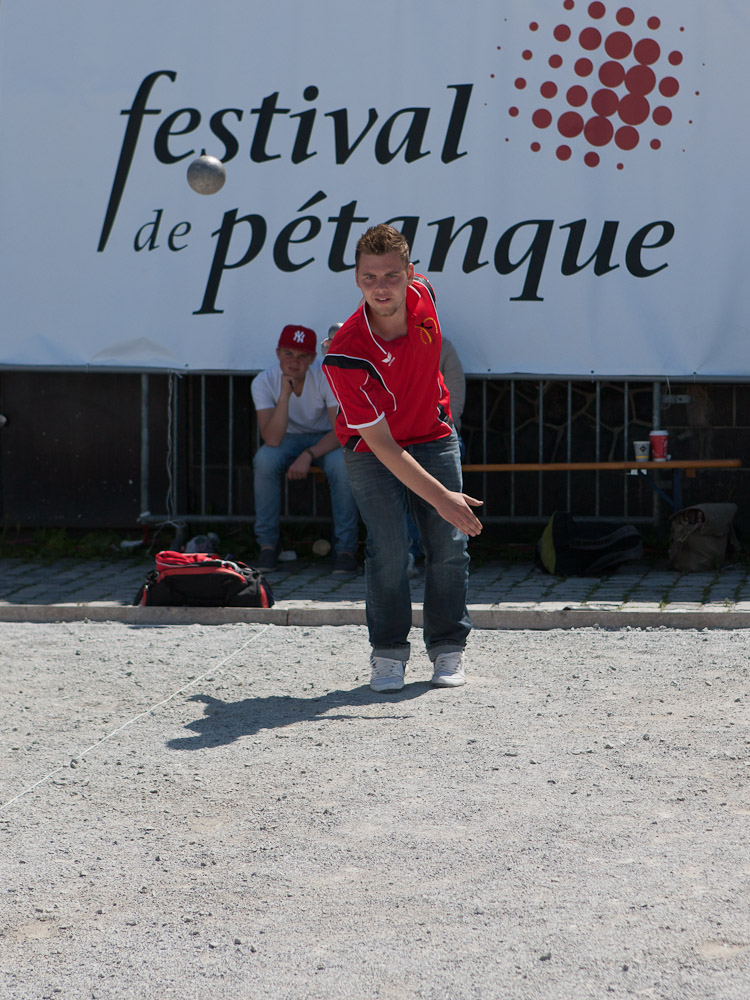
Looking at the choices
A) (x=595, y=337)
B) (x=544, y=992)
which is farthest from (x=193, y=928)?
(x=595, y=337)

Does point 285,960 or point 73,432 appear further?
point 73,432

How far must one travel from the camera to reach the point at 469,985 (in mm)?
2545

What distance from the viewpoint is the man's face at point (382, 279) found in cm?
467

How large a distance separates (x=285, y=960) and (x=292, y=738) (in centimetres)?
172

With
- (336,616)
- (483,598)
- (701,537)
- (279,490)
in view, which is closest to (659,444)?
(701,537)

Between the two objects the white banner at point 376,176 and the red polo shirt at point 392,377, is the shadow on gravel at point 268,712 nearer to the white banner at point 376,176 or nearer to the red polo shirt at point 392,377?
the red polo shirt at point 392,377

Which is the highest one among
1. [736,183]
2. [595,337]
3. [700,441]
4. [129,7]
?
[129,7]

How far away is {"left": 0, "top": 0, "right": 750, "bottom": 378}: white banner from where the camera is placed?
320 inches

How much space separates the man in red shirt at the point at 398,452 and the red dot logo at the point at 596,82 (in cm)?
359

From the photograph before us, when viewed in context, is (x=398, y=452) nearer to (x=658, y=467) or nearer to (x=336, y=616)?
(x=336, y=616)

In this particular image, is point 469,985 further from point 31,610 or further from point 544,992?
point 31,610

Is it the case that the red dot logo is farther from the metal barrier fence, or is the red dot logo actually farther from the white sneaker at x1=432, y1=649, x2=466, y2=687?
the white sneaker at x1=432, y1=649, x2=466, y2=687

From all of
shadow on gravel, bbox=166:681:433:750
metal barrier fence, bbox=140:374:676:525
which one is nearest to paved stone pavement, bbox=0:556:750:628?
metal barrier fence, bbox=140:374:676:525

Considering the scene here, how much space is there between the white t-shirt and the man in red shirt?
3158mm
